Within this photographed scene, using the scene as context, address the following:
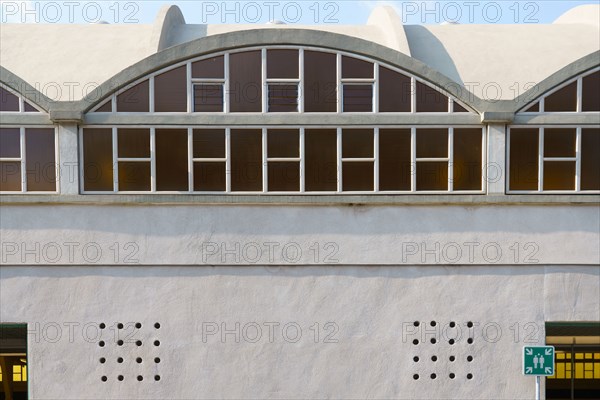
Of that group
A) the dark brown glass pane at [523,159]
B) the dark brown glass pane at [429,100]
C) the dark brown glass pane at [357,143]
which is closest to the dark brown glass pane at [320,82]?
the dark brown glass pane at [357,143]

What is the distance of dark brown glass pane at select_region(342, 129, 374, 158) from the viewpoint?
43.4 ft

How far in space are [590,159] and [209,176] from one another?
410 inches

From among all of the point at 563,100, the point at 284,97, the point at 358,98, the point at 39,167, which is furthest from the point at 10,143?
the point at 563,100

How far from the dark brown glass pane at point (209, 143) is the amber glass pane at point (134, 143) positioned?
133 centimetres

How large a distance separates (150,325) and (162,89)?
21.0 ft

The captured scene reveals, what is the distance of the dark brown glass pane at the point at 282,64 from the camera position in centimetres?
1333

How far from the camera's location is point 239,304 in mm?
13094

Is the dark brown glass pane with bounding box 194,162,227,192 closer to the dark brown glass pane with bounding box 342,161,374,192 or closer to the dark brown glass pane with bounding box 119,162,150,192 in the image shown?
the dark brown glass pane with bounding box 119,162,150,192

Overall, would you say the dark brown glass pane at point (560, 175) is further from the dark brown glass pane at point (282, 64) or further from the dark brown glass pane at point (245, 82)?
the dark brown glass pane at point (245, 82)

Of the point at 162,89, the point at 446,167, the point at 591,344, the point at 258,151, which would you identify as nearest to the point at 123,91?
the point at 162,89

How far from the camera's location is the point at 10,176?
13195 millimetres

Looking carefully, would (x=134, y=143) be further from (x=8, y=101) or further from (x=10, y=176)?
(x=8, y=101)

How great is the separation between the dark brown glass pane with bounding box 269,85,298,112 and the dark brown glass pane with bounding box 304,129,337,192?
849mm

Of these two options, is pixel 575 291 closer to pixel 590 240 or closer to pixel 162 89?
pixel 590 240
